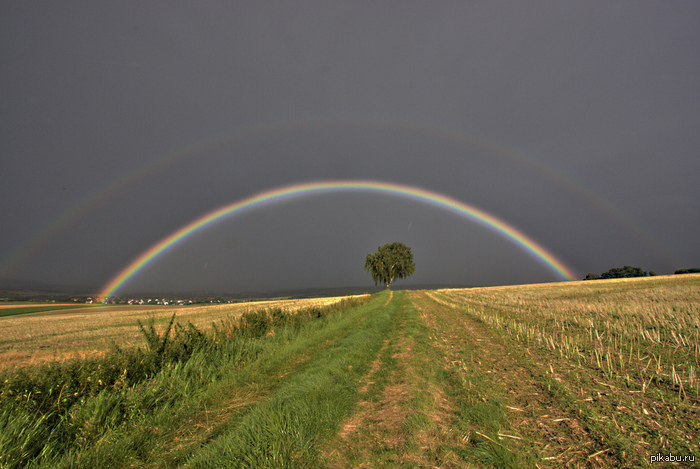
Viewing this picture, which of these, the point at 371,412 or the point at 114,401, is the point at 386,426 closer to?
the point at 371,412

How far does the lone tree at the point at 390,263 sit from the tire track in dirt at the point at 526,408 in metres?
54.2

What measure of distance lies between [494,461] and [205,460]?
3.63 meters

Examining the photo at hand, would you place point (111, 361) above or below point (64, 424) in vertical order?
above

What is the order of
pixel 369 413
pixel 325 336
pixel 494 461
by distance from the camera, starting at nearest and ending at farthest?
1. pixel 494 461
2. pixel 369 413
3. pixel 325 336

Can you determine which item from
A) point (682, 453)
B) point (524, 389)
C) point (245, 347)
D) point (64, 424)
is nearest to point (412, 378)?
point (524, 389)

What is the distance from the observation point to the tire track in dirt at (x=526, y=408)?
3463mm

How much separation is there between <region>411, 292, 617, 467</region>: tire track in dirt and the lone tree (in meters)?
54.2

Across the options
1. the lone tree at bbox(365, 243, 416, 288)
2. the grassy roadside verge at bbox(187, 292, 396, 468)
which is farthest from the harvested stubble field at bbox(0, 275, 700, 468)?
the lone tree at bbox(365, 243, 416, 288)

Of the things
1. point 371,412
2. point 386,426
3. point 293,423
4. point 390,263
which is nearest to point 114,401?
point 293,423

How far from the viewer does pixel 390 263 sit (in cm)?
6475

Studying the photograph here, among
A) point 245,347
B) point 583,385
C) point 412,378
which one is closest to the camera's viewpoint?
point 583,385

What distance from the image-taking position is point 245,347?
28.7 feet

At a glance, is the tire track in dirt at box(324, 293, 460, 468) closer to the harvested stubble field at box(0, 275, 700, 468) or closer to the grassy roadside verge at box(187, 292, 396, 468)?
the harvested stubble field at box(0, 275, 700, 468)

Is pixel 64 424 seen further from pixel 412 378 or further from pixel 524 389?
pixel 524 389
